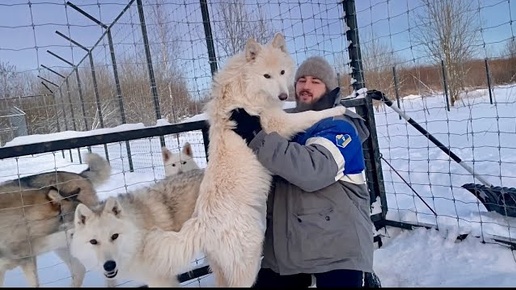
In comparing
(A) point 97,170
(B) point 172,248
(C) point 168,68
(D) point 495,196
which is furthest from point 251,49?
(C) point 168,68

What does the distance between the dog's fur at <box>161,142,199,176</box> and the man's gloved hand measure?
87.5 inches

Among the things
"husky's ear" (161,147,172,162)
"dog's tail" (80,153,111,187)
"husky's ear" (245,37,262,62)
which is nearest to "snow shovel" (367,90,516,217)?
"husky's ear" (245,37,262,62)

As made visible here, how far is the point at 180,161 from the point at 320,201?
8.83 ft

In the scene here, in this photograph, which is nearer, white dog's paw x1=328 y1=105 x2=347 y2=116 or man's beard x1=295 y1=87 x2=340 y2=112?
white dog's paw x1=328 y1=105 x2=347 y2=116

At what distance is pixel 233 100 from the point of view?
2756 mm

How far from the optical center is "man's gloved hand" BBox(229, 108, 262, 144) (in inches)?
101

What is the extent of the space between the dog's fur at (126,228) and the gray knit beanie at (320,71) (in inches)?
48.0

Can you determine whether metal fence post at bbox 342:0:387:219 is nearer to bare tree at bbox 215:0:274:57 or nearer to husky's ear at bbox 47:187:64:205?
bare tree at bbox 215:0:274:57

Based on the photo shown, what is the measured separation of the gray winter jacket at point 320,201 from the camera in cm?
233

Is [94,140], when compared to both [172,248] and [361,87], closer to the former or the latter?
[172,248]

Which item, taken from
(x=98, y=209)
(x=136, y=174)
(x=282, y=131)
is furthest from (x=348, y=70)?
(x=136, y=174)

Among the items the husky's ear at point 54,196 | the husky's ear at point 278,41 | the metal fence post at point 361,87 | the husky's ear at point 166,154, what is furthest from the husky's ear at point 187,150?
the husky's ear at point 278,41

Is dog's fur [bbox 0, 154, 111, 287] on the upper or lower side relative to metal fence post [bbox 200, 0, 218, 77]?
lower

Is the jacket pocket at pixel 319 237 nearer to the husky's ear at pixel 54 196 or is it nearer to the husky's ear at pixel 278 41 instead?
the husky's ear at pixel 278 41
